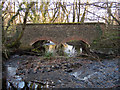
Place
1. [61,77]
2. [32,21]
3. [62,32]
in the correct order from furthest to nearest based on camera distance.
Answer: [32,21] < [62,32] < [61,77]

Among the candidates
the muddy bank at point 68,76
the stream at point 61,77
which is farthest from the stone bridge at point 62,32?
the stream at point 61,77

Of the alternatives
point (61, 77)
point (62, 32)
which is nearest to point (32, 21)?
point (62, 32)

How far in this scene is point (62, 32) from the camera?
28.7 feet

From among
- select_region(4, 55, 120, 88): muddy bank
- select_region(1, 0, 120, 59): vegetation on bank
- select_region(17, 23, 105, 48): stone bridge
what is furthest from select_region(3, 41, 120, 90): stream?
select_region(17, 23, 105, 48): stone bridge

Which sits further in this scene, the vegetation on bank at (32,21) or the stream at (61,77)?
the vegetation on bank at (32,21)

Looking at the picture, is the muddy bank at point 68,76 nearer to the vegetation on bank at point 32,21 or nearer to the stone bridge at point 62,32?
the vegetation on bank at point 32,21

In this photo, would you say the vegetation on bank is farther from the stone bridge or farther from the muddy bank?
the muddy bank

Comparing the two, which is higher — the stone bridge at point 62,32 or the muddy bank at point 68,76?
the stone bridge at point 62,32

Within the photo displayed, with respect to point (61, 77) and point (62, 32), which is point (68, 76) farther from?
point (62, 32)

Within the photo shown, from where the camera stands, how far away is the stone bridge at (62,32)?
8.50 m

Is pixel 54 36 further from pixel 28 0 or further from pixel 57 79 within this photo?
pixel 57 79

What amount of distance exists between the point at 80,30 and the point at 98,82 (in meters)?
5.42

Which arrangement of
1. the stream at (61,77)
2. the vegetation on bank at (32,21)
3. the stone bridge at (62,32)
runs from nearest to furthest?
the stream at (61,77) → the vegetation on bank at (32,21) → the stone bridge at (62,32)

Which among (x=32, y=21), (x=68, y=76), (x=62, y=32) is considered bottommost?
(x=68, y=76)
